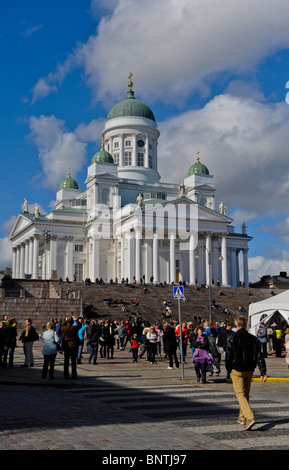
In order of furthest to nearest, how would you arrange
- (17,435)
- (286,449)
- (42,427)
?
(42,427)
(17,435)
(286,449)

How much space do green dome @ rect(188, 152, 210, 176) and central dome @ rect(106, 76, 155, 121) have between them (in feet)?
36.7

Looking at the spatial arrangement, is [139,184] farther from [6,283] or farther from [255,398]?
[255,398]

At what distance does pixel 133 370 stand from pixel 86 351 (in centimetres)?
716

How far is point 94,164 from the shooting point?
75.6 metres

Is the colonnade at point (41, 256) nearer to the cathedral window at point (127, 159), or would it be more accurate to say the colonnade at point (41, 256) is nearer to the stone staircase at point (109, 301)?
the stone staircase at point (109, 301)

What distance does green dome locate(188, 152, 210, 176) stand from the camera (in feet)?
273

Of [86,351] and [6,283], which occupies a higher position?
[6,283]

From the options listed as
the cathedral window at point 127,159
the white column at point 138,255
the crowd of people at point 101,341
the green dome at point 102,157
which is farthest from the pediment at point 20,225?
the crowd of people at point 101,341

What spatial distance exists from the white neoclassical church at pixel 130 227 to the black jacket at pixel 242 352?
5536 cm

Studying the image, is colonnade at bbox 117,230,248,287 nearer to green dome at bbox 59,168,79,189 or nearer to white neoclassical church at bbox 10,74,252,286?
white neoclassical church at bbox 10,74,252,286

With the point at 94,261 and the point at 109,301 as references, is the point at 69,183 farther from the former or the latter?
the point at 109,301

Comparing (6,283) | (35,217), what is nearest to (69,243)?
(35,217)

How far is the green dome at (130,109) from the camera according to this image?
283 ft

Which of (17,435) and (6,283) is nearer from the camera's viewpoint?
(17,435)
